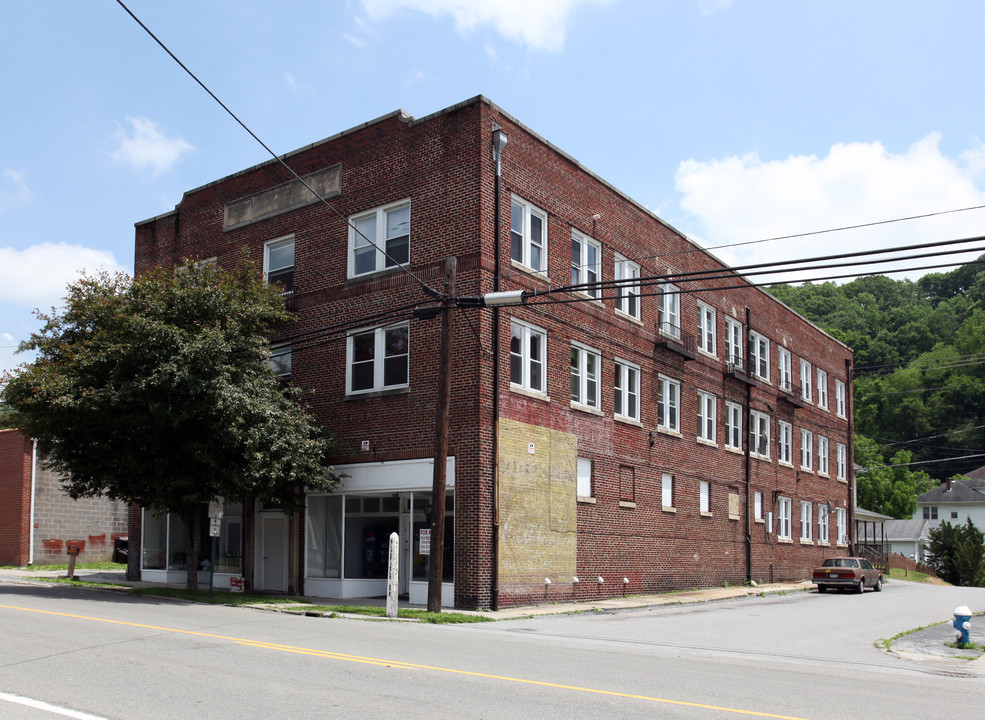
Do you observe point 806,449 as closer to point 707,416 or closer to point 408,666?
point 707,416

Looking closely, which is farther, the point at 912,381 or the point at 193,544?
the point at 912,381

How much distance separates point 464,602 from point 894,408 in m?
90.5

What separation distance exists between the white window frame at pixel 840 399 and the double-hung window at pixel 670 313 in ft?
64.5

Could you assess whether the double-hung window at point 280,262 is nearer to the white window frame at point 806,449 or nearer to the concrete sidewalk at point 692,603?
the concrete sidewalk at point 692,603

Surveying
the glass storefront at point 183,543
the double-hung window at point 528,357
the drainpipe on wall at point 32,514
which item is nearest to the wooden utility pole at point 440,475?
the double-hung window at point 528,357

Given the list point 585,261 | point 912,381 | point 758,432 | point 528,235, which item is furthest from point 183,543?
point 912,381

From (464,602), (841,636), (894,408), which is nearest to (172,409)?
(464,602)

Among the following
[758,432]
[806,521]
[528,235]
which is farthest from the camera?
[806,521]

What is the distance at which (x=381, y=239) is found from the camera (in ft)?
83.6

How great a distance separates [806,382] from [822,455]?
157 inches

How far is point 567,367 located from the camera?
26.0 metres

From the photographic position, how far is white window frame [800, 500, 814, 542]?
141 ft

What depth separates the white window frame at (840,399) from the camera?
1922 inches

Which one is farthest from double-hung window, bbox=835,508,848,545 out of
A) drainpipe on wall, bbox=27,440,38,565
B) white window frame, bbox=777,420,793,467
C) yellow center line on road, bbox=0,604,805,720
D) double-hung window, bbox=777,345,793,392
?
yellow center line on road, bbox=0,604,805,720
